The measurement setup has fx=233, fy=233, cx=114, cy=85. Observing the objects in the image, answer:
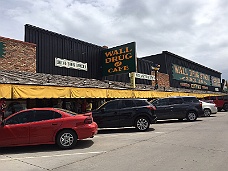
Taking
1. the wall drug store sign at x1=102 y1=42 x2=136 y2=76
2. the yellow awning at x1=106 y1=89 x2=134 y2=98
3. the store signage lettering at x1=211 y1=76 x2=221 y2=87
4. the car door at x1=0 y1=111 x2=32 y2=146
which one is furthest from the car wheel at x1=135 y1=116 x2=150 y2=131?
the store signage lettering at x1=211 y1=76 x2=221 y2=87

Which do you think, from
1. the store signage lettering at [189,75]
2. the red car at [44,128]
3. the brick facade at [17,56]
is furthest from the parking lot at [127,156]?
the store signage lettering at [189,75]

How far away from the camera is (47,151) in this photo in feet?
25.3

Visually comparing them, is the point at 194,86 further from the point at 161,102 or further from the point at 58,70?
the point at 58,70

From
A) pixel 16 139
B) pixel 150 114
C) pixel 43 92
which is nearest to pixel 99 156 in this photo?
pixel 16 139

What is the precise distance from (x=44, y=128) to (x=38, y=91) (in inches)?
170

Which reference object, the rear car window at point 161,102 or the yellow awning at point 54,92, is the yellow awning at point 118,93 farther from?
the rear car window at point 161,102

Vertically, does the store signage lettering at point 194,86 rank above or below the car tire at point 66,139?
above

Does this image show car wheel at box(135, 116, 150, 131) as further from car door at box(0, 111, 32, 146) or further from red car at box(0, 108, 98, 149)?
car door at box(0, 111, 32, 146)

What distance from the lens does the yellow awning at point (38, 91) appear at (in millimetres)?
10896

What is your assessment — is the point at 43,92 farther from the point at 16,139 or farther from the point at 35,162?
the point at 35,162

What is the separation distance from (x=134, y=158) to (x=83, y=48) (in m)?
15.0

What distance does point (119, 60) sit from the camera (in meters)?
19.9

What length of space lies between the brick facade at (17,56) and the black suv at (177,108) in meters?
9.01

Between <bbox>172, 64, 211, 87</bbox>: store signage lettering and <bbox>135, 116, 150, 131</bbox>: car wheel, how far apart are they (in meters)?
26.0
